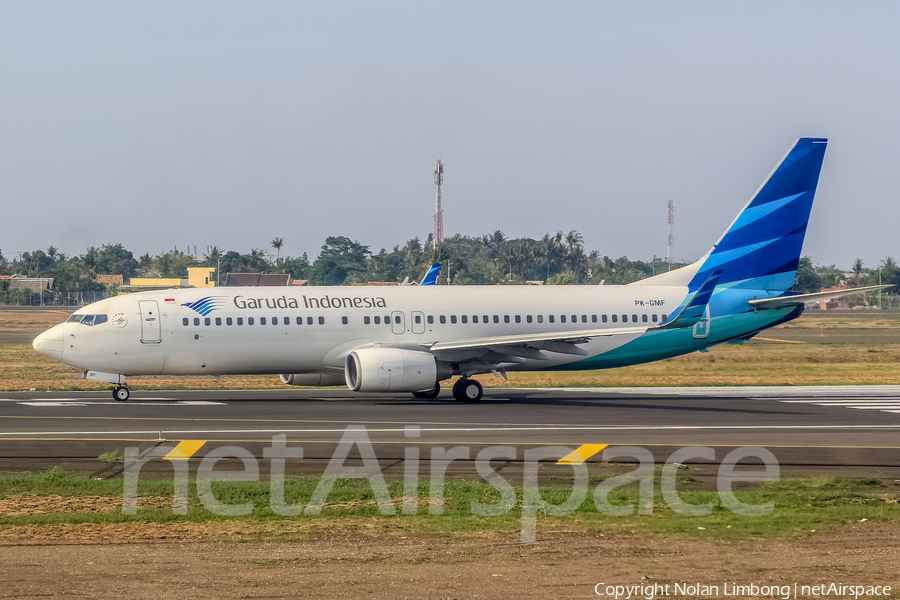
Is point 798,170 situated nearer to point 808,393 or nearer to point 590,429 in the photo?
point 808,393

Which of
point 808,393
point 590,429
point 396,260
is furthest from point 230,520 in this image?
point 396,260

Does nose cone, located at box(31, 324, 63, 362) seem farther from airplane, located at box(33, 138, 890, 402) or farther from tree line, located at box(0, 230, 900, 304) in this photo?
tree line, located at box(0, 230, 900, 304)

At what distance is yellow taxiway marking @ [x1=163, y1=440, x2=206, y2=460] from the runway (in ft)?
0.82

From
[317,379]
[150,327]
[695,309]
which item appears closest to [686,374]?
[695,309]

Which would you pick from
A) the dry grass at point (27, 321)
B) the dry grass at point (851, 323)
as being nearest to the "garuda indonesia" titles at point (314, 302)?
the dry grass at point (27, 321)

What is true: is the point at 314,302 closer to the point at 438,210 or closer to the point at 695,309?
the point at 695,309


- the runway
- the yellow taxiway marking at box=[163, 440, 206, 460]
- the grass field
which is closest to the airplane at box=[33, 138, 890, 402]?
the runway

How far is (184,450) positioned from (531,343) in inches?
607

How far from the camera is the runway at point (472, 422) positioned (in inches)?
866

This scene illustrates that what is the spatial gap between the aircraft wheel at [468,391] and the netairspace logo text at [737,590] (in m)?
23.4

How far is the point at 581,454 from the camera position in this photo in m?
20.8

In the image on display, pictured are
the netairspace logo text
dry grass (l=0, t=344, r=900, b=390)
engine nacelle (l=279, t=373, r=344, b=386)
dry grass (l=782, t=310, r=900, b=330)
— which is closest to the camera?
the netairspace logo text

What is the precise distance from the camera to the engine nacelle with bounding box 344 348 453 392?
3228cm

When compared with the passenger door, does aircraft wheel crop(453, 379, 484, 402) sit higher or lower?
lower
